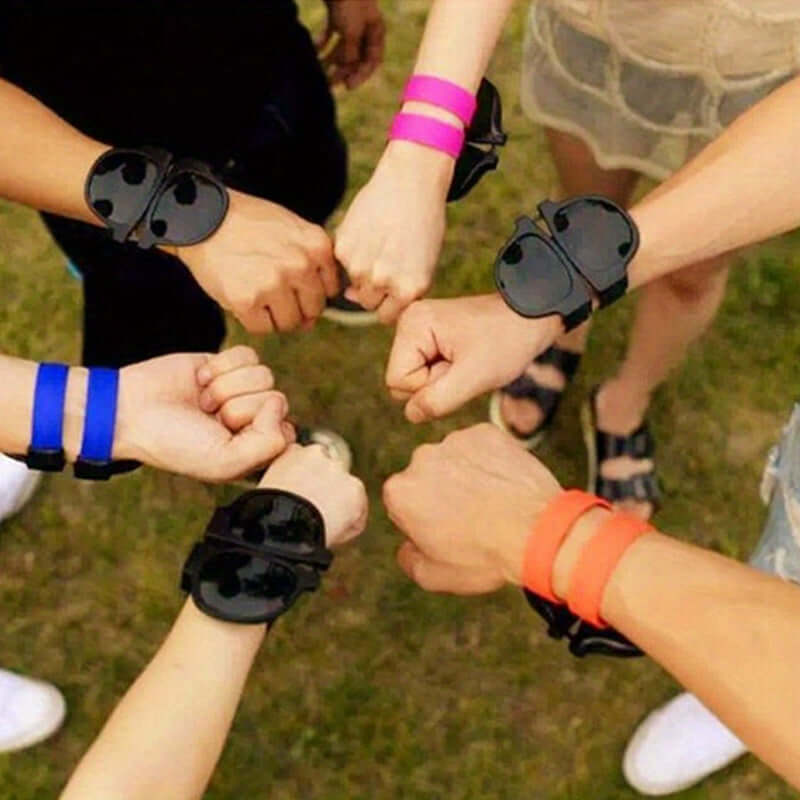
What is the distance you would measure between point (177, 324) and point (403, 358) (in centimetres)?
56

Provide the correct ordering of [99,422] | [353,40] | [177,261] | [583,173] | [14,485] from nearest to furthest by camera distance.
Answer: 1. [99,422]
2. [177,261]
3. [583,173]
4. [353,40]
5. [14,485]

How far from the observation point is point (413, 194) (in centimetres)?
125

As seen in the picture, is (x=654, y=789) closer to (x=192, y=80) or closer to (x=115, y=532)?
(x=115, y=532)

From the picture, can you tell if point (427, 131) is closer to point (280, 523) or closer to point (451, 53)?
point (451, 53)

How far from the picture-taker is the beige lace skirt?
1365 millimetres

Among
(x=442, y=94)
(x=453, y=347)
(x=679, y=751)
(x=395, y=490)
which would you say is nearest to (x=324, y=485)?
(x=395, y=490)

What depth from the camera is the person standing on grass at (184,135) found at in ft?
4.21

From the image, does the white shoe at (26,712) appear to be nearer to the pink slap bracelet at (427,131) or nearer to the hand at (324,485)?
the hand at (324,485)

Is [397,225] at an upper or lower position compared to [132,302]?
upper

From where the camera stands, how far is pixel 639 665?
2.00m

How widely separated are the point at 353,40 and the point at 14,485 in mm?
930

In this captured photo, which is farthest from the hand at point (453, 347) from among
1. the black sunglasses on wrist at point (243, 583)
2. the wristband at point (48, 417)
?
the wristband at point (48, 417)

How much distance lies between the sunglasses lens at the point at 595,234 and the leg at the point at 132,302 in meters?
0.59

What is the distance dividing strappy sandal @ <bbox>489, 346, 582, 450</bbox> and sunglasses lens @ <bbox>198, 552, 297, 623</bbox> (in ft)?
3.19
